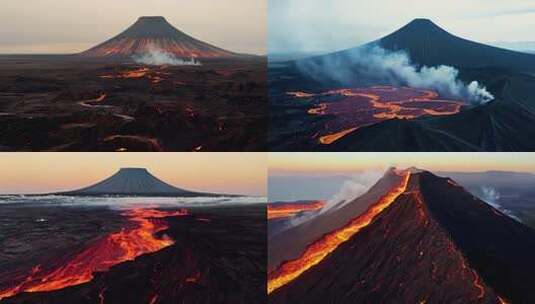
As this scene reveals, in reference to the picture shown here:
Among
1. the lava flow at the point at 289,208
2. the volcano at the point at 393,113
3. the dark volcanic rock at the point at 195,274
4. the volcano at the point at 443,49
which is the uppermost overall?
the volcano at the point at 443,49

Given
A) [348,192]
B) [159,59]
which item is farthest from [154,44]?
[348,192]

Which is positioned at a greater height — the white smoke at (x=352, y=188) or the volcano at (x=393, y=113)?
the volcano at (x=393, y=113)

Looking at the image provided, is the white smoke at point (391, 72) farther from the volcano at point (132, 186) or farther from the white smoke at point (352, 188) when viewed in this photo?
the volcano at point (132, 186)

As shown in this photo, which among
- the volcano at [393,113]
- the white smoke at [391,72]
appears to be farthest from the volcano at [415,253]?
the white smoke at [391,72]

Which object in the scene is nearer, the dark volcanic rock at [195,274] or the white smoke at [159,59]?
the dark volcanic rock at [195,274]

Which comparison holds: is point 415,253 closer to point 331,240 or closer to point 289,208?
point 331,240

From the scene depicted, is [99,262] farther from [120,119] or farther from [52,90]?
[52,90]

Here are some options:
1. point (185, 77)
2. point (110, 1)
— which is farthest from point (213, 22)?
point (110, 1)
